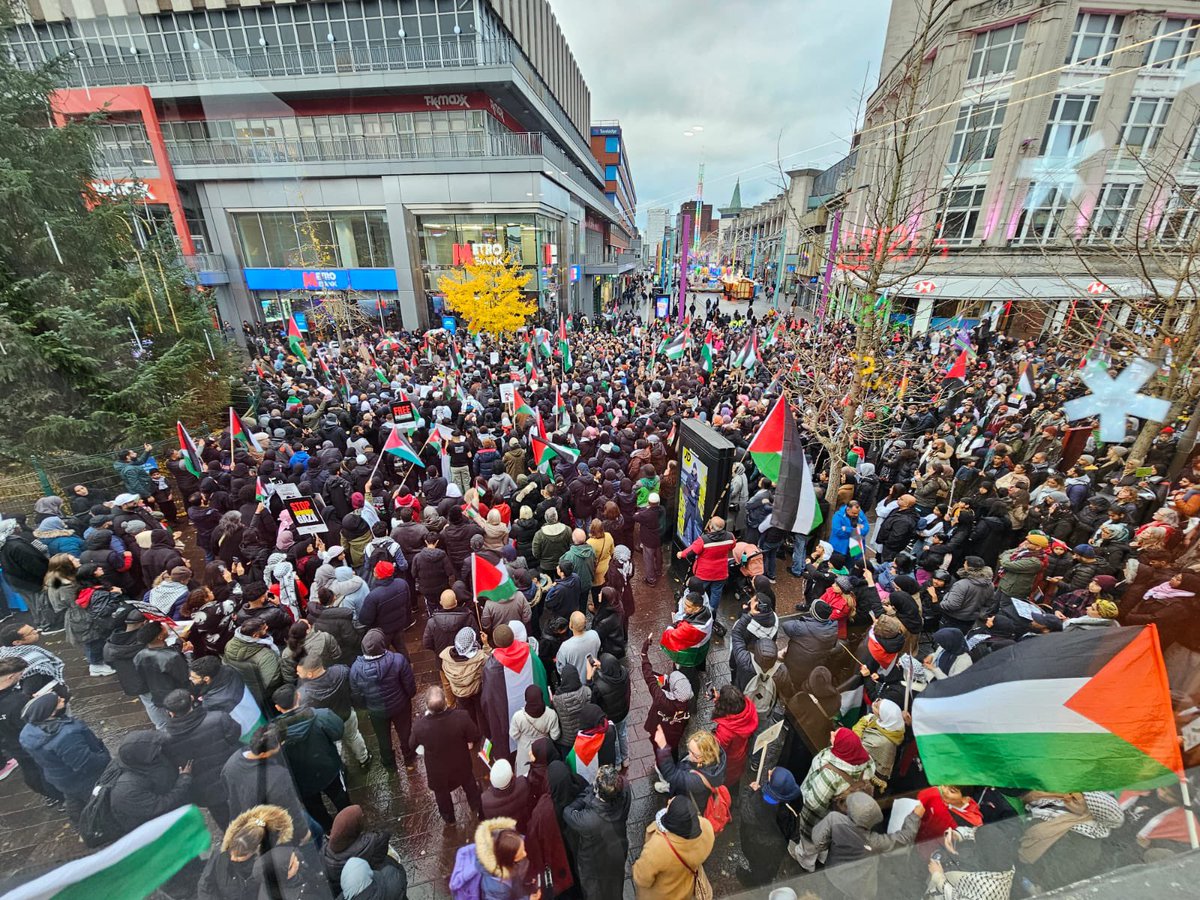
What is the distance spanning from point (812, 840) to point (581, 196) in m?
47.6

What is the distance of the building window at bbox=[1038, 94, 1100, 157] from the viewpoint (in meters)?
24.1

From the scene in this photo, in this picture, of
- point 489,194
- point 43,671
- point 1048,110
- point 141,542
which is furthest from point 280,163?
point 1048,110

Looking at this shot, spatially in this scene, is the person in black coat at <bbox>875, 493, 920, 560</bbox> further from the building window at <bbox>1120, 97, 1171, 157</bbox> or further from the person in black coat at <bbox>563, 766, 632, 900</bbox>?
the building window at <bbox>1120, 97, 1171, 157</bbox>

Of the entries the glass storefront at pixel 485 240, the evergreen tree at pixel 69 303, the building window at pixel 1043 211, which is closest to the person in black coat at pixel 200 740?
the evergreen tree at pixel 69 303


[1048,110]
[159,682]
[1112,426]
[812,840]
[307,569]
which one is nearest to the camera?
[812,840]

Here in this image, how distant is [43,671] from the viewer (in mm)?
4266

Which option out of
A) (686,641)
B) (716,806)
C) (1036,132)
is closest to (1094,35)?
(1036,132)

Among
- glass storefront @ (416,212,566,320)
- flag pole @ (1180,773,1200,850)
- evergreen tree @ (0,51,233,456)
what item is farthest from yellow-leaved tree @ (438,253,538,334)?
flag pole @ (1180,773,1200,850)

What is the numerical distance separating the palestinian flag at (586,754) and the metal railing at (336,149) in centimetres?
3310

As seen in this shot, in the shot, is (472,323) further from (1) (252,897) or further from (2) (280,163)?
(1) (252,897)

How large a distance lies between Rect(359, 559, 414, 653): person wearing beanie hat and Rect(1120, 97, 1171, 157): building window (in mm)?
28800

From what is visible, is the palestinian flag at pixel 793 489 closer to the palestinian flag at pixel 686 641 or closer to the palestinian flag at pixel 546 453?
the palestinian flag at pixel 686 641

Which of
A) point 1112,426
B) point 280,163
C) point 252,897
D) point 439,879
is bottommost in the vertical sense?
point 439,879

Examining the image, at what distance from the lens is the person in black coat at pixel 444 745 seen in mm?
3941
